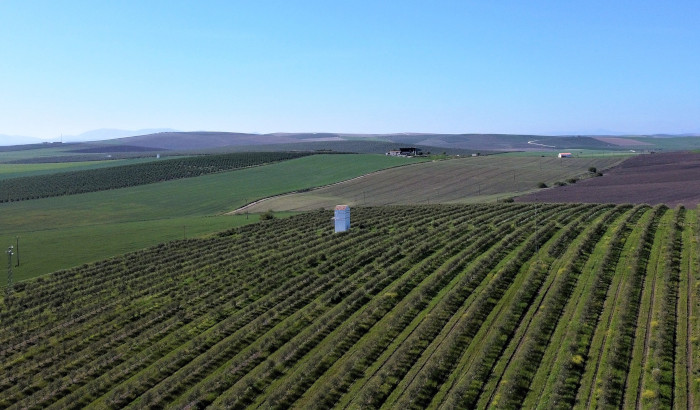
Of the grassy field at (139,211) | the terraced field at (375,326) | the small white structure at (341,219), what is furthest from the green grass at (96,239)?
the small white structure at (341,219)

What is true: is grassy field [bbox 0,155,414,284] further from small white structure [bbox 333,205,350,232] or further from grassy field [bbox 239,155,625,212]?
small white structure [bbox 333,205,350,232]

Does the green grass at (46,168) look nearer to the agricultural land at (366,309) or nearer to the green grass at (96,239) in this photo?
the agricultural land at (366,309)

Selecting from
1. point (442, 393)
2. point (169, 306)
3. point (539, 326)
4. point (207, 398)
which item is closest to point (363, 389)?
point (442, 393)

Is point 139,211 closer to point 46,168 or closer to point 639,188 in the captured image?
point 639,188

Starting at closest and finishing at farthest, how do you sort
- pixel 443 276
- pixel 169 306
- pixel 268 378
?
1. pixel 268 378
2. pixel 169 306
3. pixel 443 276

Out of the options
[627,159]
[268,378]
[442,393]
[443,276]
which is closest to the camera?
[442,393]

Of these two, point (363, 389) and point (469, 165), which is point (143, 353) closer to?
point (363, 389)
